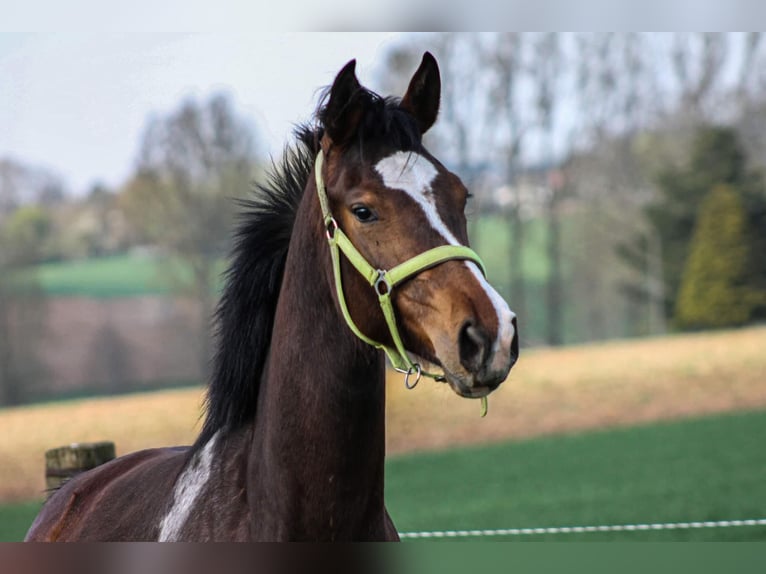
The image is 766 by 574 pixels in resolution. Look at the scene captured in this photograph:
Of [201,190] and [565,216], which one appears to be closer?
[201,190]

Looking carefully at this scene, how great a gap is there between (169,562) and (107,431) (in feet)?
59.7

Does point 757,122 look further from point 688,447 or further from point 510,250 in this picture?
point 688,447

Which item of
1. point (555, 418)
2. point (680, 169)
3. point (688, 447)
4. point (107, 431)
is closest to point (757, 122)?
point (680, 169)

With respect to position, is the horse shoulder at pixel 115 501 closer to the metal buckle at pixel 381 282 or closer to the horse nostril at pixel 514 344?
the metal buckle at pixel 381 282

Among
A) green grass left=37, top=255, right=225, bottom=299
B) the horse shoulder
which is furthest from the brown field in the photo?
the horse shoulder

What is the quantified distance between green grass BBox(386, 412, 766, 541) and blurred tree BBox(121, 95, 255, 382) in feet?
→ 37.2

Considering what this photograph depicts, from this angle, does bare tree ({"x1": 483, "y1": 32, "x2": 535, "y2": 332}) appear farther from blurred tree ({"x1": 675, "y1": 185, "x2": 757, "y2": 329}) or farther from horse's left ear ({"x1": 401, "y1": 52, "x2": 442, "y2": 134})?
horse's left ear ({"x1": 401, "y1": 52, "x2": 442, "y2": 134})

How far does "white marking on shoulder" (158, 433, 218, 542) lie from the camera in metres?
2.88

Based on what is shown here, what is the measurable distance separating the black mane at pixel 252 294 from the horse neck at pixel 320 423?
7.5 inches

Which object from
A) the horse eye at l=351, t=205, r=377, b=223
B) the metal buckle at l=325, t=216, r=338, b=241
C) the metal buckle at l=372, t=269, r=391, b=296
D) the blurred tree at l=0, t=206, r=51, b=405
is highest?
the horse eye at l=351, t=205, r=377, b=223

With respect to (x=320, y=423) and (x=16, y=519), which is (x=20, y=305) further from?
(x=320, y=423)

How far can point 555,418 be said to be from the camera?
822 inches

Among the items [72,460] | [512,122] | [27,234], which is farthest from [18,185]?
[72,460]

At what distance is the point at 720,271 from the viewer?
92.4 ft
